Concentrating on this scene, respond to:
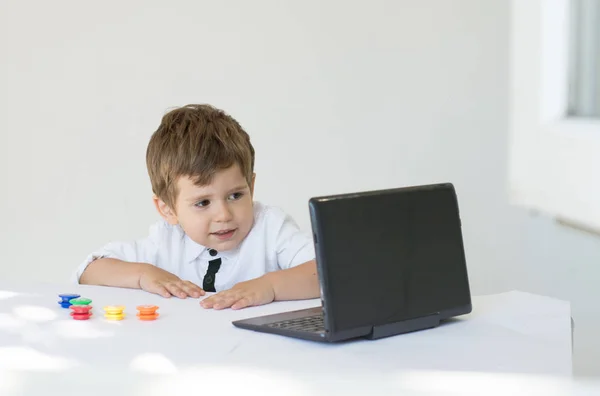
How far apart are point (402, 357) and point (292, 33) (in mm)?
1962

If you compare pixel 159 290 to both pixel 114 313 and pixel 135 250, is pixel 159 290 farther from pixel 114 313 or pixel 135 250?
pixel 135 250

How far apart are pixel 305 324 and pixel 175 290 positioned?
0.36 metres

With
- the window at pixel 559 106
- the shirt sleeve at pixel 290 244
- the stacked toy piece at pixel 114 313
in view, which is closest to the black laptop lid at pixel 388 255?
the window at pixel 559 106

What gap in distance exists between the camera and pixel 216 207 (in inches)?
65.4

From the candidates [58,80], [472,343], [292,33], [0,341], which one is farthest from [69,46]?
[472,343]

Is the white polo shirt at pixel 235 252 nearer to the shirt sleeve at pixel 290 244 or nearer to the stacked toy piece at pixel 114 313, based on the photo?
the shirt sleeve at pixel 290 244

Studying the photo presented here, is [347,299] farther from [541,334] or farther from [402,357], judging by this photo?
[541,334]

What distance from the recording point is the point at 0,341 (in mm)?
1112

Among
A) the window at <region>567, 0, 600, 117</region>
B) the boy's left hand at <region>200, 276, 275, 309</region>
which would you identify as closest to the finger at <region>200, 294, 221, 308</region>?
the boy's left hand at <region>200, 276, 275, 309</region>

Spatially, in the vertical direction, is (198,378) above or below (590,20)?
below

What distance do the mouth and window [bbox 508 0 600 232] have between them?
28.9 inches

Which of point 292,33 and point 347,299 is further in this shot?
point 292,33

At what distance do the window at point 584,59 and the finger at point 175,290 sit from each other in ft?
2.25

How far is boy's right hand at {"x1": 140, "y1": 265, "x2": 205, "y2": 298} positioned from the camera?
1.43 meters
